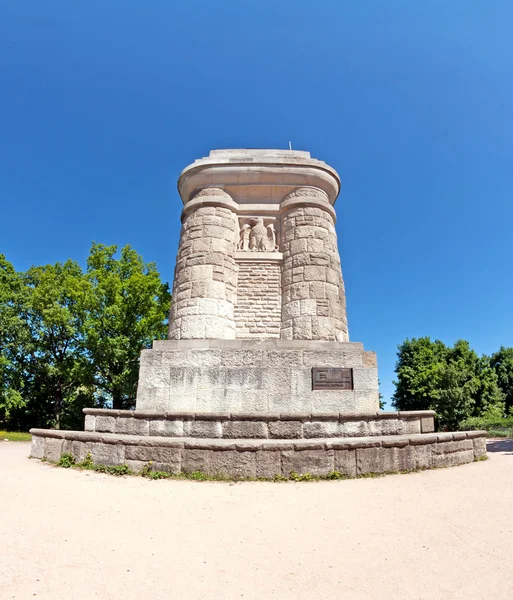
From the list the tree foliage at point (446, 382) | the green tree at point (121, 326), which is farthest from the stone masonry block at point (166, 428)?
the tree foliage at point (446, 382)

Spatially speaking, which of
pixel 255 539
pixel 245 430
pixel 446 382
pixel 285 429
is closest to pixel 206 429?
pixel 245 430

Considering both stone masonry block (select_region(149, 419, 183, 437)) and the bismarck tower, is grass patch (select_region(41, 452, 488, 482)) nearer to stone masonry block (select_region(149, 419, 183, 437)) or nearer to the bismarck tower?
the bismarck tower

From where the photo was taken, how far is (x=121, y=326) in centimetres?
1842

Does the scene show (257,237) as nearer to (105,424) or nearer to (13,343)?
(105,424)

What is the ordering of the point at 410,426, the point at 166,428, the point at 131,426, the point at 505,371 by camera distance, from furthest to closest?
1. the point at 505,371
2. the point at 410,426
3. the point at 131,426
4. the point at 166,428

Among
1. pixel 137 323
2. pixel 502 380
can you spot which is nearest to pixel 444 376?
pixel 502 380

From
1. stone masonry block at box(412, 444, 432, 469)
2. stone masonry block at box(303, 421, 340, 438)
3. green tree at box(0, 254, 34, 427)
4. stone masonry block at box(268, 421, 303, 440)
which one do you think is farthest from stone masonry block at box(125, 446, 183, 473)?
green tree at box(0, 254, 34, 427)

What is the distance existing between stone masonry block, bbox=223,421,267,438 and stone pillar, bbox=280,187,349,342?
2320 mm

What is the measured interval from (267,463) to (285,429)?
2.48 ft

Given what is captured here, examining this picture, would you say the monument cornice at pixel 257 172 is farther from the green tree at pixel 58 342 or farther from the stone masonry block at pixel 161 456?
the green tree at pixel 58 342

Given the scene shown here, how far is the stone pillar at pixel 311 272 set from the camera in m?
8.13

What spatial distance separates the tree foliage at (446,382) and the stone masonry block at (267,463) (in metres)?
21.2

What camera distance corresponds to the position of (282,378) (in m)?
6.97

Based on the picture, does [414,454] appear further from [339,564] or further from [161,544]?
[161,544]
